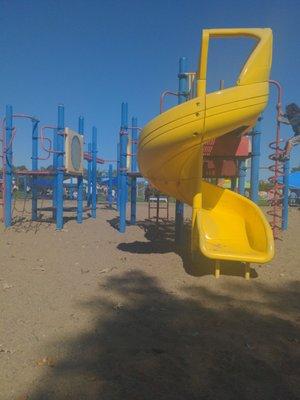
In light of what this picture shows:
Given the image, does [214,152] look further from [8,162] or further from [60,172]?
[8,162]

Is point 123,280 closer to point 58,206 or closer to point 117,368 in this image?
point 117,368

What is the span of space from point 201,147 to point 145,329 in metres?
3.28

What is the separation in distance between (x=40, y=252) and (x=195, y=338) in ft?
15.5

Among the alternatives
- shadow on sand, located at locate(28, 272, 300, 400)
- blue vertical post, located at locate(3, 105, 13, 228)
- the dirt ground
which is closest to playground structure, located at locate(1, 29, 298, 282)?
the dirt ground

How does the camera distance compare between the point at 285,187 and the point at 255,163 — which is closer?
the point at 255,163

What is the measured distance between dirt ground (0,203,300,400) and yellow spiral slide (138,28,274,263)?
1.60 ft

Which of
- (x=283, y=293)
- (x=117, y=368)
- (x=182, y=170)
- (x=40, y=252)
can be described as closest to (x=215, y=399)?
(x=117, y=368)

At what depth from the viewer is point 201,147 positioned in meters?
6.29

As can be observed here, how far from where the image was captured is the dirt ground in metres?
2.73

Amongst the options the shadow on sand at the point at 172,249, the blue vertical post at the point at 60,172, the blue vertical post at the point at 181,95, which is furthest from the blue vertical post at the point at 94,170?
the blue vertical post at the point at 181,95

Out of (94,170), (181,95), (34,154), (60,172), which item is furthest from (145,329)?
(94,170)

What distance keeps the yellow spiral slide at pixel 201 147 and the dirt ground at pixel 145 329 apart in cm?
49

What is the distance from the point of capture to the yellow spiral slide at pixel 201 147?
5402mm

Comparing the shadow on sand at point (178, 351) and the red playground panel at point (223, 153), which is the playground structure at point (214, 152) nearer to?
the red playground panel at point (223, 153)
